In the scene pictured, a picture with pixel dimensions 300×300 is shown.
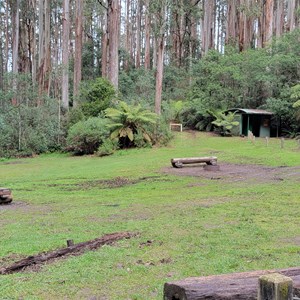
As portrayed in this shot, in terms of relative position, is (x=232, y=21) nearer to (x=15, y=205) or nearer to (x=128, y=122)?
(x=128, y=122)

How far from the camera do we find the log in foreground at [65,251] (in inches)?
208

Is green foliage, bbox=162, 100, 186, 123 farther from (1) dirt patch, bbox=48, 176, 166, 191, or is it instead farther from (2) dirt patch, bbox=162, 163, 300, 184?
(1) dirt patch, bbox=48, 176, 166, 191

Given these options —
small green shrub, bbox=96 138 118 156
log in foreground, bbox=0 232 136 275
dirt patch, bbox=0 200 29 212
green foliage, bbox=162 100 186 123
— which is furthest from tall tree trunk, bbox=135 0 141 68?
log in foreground, bbox=0 232 136 275

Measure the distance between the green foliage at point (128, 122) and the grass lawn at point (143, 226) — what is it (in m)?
6.40

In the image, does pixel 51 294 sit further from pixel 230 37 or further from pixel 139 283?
pixel 230 37

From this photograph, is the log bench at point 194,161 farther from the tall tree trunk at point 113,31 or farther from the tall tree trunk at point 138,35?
the tall tree trunk at point 138,35

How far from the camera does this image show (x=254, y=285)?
2.70 meters

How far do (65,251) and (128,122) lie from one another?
16.8 m

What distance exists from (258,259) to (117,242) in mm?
2130

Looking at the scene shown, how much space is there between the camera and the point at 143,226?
7.28m

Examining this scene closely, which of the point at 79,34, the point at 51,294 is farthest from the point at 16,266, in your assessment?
the point at 79,34

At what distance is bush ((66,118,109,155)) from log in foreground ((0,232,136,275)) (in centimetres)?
1601

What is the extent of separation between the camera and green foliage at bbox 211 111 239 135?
28.5 meters

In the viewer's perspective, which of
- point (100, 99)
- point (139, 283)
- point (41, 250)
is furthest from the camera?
point (100, 99)
